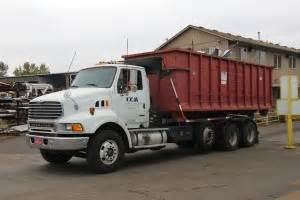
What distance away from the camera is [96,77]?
1387 cm

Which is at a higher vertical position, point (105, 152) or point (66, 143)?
point (66, 143)

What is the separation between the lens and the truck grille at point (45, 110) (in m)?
12.5

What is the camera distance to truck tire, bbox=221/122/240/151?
17453 millimetres

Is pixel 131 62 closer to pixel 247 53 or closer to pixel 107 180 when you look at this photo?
pixel 107 180

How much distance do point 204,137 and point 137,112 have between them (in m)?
3.20

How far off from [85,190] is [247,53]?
29.8 metres

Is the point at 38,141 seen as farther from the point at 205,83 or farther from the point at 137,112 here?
the point at 205,83

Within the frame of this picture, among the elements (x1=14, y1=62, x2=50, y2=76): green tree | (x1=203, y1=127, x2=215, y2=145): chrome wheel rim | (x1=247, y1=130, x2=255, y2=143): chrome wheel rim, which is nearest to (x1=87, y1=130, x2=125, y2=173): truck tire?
(x1=203, y1=127, x2=215, y2=145): chrome wheel rim

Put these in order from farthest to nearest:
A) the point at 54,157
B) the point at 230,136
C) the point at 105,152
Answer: the point at 230,136 → the point at 54,157 → the point at 105,152

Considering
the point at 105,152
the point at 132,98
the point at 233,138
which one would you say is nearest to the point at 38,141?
the point at 105,152

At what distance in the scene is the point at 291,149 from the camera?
17.6 m

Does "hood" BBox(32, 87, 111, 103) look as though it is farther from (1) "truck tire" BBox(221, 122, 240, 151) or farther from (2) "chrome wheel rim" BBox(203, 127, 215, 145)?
(1) "truck tire" BBox(221, 122, 240, 151)

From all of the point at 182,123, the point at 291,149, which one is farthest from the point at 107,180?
the point at 291,149

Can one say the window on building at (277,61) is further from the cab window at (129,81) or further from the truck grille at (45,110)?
the truck grille at (45,110)
